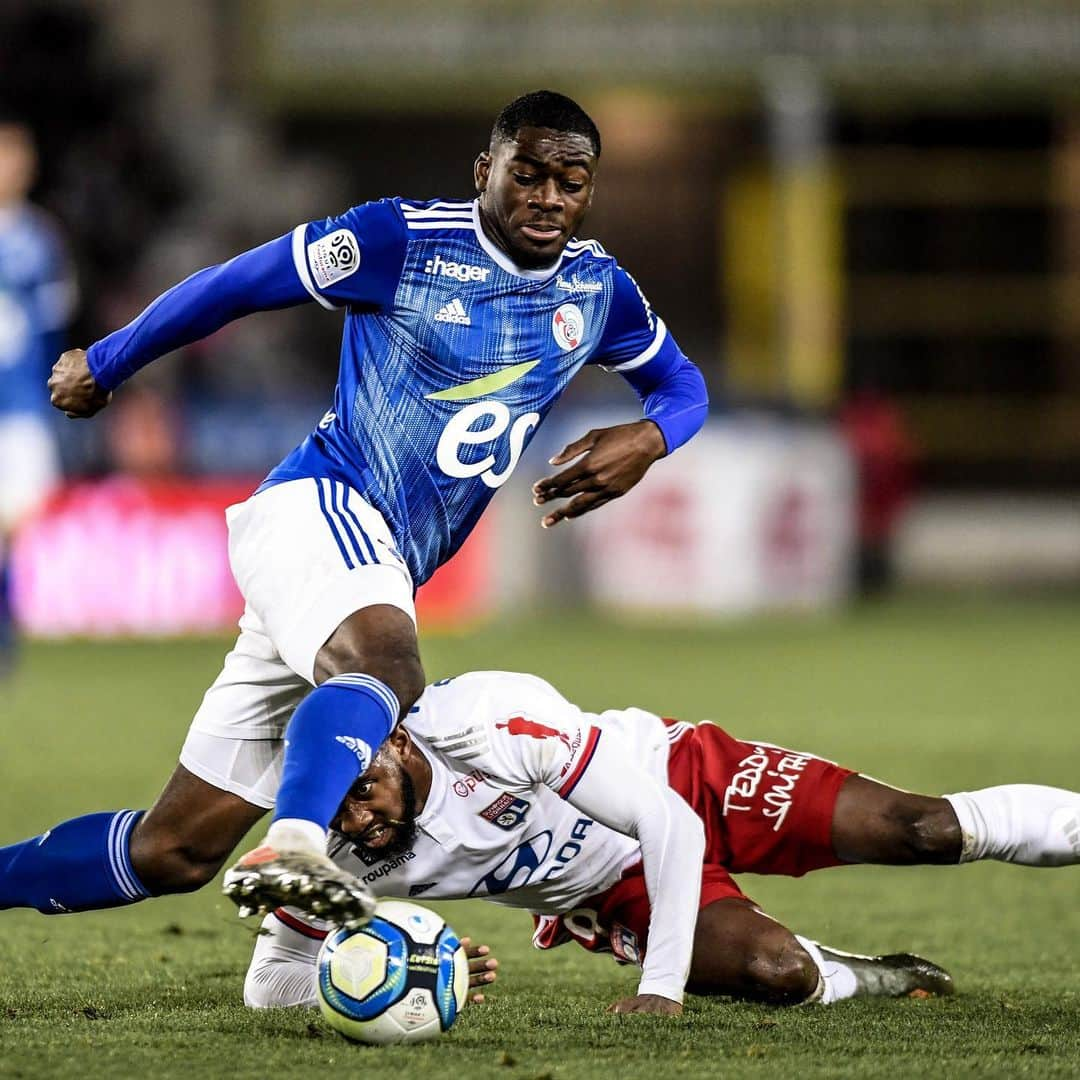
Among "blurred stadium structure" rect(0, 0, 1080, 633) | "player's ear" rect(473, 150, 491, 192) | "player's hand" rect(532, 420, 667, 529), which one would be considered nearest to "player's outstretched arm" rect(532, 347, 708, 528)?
"player's hand" rect(532, 420, 667, 529)

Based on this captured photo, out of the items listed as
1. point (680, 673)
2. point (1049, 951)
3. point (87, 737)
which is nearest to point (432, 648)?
point (680, 673)

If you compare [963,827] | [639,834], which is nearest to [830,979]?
[963,827]

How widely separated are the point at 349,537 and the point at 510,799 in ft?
1.91

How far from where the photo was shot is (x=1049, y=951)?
4.80m

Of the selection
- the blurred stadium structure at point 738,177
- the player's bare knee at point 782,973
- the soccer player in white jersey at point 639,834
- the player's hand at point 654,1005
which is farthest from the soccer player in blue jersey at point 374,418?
the blurred stadium structure at point 738,177

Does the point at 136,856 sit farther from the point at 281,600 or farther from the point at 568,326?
the point at 568,326

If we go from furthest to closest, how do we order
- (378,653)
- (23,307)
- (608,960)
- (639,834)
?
(23,307) → (608,960) → (639,834) → (378,653)

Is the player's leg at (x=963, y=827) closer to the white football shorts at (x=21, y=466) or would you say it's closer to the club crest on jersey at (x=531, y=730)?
the club crest on jersey at (x=531, y=730)

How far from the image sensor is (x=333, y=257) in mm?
4246

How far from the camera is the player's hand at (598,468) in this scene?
4.32 m

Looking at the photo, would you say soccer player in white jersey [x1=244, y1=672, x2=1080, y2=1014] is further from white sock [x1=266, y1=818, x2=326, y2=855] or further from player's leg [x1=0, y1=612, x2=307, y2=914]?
white sock [x1=266, y1=818, x2=326, y2=855]

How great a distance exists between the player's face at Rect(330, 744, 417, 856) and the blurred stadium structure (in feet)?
38.3

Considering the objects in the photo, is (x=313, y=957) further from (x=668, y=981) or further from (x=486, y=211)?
(x=486, y=211)

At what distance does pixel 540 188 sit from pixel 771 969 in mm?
1579
